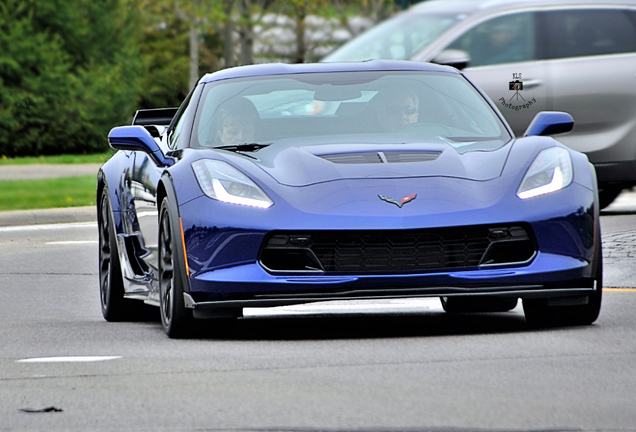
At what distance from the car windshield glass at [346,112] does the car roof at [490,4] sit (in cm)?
623

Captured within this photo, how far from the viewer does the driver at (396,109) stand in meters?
7.87

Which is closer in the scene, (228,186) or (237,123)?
(228,186)

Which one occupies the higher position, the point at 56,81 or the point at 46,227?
the point at 46,227

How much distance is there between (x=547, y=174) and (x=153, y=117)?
3.48 meters

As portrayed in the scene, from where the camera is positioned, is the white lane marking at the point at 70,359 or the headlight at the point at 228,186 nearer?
the white lane marking at the point at 70,359

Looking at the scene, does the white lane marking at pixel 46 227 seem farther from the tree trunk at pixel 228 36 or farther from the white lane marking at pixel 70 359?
the tree trunk at pixel 228 36

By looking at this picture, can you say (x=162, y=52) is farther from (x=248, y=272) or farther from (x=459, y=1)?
(x=248, y=272)

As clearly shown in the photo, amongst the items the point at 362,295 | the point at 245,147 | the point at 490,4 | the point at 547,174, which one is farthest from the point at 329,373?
the point at 490,4

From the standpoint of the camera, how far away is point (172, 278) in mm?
7055

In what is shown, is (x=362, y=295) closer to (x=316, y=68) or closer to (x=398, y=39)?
(x=316, y=68)

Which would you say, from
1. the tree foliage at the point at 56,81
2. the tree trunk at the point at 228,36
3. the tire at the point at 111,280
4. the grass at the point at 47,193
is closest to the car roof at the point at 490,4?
the grass at the point at 47,193

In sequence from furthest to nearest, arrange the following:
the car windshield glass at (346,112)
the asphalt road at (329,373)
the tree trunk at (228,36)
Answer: the tree trunk at (228,36)
the car windshield glass at (346,112)
the asphalt road at (329,373)

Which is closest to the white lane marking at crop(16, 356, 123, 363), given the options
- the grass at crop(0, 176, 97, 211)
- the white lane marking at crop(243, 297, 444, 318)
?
the white lane marking at crop(243, 297, 444, 318)

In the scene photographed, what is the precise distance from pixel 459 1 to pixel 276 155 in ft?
26.3
